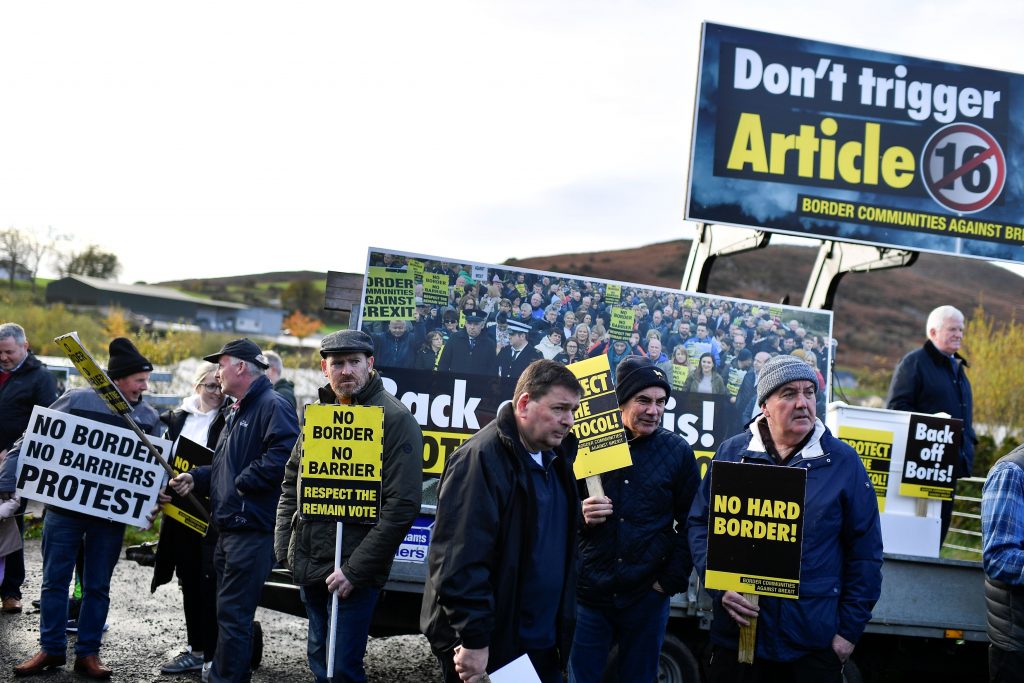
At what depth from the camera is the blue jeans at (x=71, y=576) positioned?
6742 millimetres

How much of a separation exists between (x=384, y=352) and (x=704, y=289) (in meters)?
4.00

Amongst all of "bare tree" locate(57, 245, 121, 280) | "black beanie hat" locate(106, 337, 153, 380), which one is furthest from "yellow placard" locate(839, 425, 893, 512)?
"bare tree" locate(57, 245, 121, 280)

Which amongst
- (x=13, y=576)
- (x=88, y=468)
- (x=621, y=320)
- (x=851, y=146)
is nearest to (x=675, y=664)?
(x=621, y=320)

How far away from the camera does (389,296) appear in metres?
7.30

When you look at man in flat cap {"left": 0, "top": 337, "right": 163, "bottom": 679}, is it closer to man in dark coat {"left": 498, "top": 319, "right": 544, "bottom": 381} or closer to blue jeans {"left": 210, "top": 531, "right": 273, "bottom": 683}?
blue jeans {"left": 210, "top": 531, "right": 273, "bottom": 683}

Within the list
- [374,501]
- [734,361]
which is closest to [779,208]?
[734,361]

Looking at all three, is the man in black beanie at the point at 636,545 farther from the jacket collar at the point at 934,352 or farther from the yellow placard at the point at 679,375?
the jacket collar at the point at 934,352

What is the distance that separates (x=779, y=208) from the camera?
369 inches

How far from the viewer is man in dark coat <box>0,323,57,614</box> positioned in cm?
823

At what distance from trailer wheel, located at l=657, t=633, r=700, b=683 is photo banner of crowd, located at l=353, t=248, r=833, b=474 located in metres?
1.48

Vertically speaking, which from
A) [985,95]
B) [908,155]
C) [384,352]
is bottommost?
[384,352]

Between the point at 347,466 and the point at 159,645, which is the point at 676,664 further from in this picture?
the point at 159,645

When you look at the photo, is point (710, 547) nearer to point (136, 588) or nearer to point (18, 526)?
point (18, 526)

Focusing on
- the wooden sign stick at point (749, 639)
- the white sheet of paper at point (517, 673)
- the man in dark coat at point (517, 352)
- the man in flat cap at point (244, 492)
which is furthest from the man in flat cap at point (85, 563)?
the wooden sign stick at point (749, 639)
